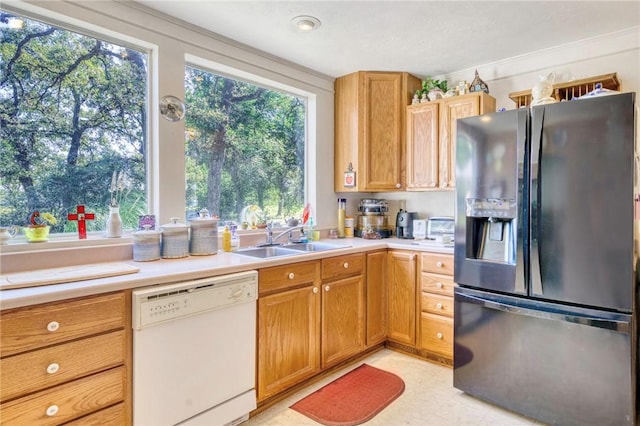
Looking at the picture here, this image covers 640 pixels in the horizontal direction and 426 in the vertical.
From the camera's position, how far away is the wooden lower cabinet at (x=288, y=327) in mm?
2064

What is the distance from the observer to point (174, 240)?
2.13 m

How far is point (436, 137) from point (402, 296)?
1396mm

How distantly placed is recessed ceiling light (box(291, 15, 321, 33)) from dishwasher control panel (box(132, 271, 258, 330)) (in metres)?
1.62

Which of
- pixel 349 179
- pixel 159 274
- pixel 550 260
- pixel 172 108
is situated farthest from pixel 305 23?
pixel 550 260

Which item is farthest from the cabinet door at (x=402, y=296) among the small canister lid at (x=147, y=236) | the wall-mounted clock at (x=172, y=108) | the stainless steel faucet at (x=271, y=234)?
the wall-mounted clock at (x=172, y=108)

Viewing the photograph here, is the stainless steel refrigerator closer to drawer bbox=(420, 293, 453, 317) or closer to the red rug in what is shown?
drawer bbox=(420, 293, 453, 317)

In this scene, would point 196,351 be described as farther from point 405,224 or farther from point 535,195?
point 405,224

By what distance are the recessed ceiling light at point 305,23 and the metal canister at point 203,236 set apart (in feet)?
4.58

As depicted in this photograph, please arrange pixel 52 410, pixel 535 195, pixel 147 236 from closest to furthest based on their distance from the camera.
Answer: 1. pixel 52 410
2. pixel 535 195
3. pixel 147 236

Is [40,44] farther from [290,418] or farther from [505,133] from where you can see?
[505,133]

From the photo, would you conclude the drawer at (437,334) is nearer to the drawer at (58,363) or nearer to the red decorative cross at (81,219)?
the drawer at (58,363)

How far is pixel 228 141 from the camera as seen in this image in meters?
2.77

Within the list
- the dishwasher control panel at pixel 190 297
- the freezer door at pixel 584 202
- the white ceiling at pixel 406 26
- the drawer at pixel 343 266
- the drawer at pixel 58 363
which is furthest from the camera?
the drawer at pixel 343 266

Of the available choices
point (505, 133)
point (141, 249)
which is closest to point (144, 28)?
point (141, 249)
